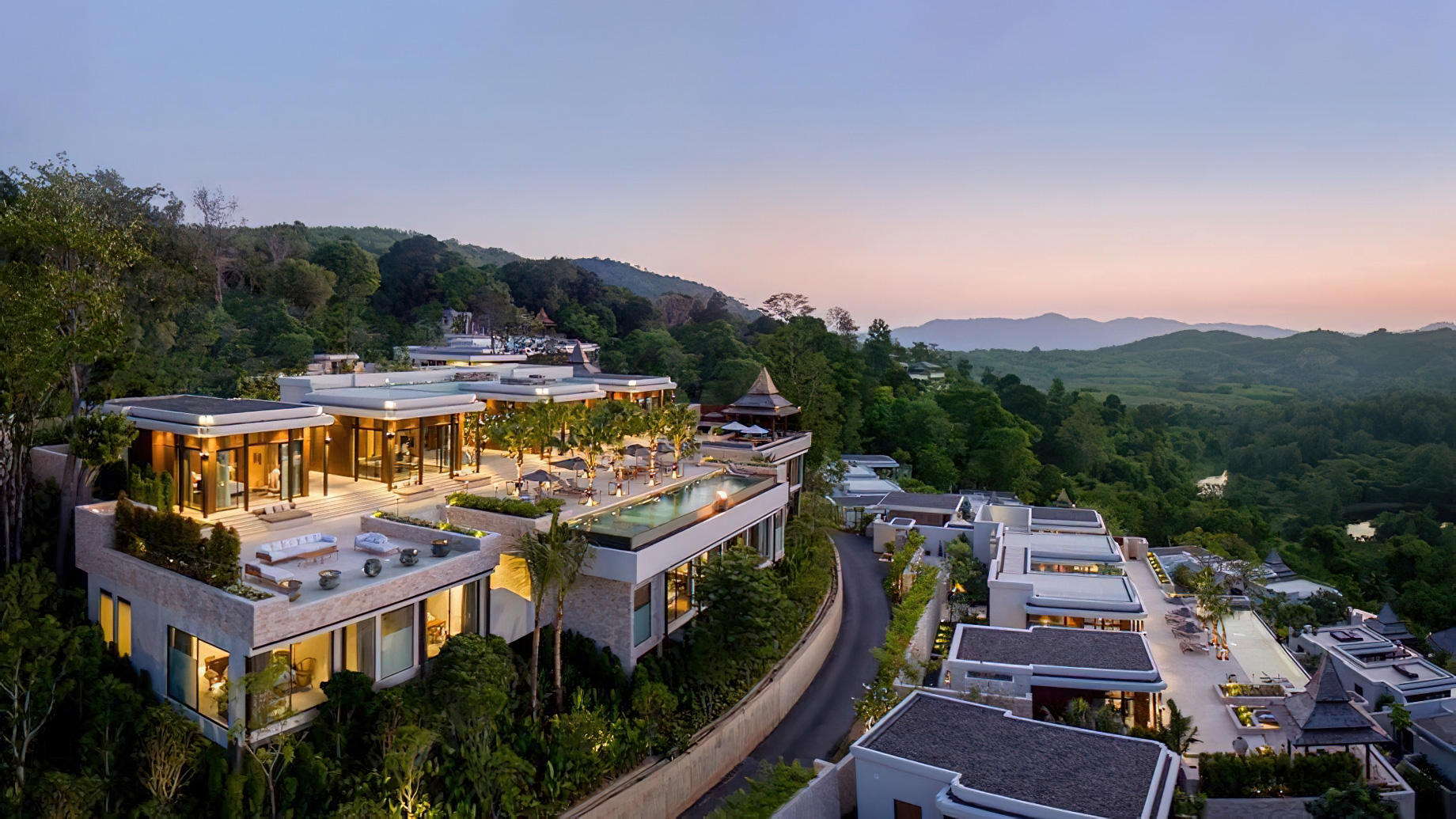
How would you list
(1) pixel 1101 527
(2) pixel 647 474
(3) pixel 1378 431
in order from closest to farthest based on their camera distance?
(2) pixel 647 474, (1) pixel 1101 527, (3) pixel 1378 431

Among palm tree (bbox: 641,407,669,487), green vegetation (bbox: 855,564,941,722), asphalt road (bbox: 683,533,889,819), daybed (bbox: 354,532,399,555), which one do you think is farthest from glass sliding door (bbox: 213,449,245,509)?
green vegetation (bbox: 855,564,941,722)

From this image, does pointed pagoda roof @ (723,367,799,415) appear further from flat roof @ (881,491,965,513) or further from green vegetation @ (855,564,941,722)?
flat roof @ (881,491,965,513)

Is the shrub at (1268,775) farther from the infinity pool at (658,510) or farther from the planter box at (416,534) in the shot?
the planter box at (416,534)

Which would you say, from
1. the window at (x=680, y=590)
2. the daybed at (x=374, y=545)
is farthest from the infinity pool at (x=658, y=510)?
the daybed at (x=374, y=545)

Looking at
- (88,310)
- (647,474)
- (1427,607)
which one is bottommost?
(1427,607)

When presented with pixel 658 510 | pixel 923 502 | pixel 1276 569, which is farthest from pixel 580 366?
pixel 1276 569

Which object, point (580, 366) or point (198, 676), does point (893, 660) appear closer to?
point (198, 676)

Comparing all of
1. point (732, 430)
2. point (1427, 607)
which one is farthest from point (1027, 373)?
point (732, 430)

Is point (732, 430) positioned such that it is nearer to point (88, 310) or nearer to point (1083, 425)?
point (88, 310)

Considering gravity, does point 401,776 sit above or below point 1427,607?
above
